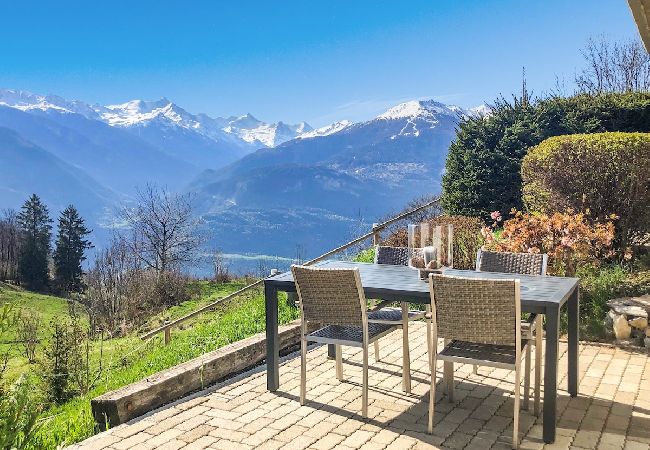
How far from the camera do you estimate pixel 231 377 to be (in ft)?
16.0

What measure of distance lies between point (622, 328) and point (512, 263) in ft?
5.36

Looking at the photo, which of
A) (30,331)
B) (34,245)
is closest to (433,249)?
(30,331)

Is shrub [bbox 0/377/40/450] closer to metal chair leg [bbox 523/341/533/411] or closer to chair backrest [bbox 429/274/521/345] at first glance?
chair backrest [bbox 429/274/521/345]

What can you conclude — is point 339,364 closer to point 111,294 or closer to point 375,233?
point 375,233

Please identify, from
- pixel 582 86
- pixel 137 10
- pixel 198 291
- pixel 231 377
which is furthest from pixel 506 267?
pixel 137 10

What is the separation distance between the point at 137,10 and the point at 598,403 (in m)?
216

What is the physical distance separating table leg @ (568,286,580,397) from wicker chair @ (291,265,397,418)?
4.24ft

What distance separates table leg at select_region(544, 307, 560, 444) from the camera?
3.47 meters

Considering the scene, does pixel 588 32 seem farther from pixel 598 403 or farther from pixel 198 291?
pixel 598 403

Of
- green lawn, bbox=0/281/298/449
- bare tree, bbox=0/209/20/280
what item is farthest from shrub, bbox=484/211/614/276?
bare tree, bbox=0/209/20/280

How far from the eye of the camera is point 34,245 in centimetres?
4072

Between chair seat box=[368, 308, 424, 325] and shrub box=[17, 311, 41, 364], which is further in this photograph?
shrub box=[17, 311, 41, 364]

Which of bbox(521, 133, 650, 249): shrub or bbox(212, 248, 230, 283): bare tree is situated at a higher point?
bbox(521, 133, 650, 249): shrub

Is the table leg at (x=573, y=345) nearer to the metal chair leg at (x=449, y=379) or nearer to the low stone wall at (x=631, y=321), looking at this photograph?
the metal chair leg at (x=449, y=379)
